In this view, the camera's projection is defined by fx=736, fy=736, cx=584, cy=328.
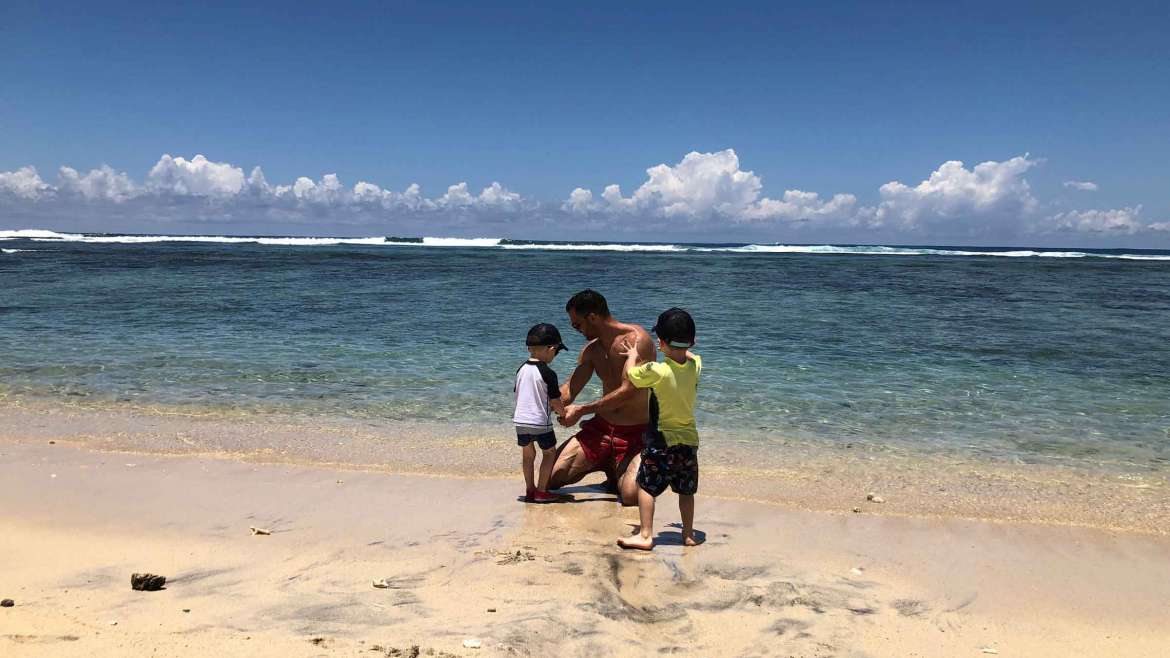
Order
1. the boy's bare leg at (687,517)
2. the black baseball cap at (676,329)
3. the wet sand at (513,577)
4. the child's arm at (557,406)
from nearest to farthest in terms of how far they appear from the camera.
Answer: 1. the wet sand at (513,577)
2. the black baseball cap at (676,329)
3. the boy's bare leg at (687,517)
4. the child's arm at (557,406)

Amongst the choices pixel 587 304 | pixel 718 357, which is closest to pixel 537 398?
pixel 587 304

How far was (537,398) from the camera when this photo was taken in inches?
233

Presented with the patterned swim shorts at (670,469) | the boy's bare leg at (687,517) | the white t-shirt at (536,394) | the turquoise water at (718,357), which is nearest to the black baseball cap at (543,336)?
the white t-shirt at (536,394)

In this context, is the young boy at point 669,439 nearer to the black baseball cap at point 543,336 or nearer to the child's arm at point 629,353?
the child's arm at point 629,353

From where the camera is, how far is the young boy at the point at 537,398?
5.76 metres

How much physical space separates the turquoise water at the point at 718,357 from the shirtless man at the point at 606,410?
2.54 meters

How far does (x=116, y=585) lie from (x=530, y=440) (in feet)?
9.62

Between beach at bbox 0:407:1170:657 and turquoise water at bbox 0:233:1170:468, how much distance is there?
8.52ft

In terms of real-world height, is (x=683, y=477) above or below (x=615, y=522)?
above

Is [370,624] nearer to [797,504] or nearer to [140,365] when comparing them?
[797,504]

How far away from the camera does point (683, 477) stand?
511 cm

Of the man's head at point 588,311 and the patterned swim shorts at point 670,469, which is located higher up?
the man's head at point 588,311

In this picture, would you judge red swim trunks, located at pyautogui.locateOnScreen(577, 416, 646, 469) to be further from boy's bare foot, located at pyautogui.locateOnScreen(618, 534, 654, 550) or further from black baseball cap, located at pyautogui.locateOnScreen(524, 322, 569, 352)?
boy's bare foot, located at pyautogui.locateOnScreen(618, 534, 654, 550)

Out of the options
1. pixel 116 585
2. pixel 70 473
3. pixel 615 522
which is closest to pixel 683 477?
pixel 615 522
